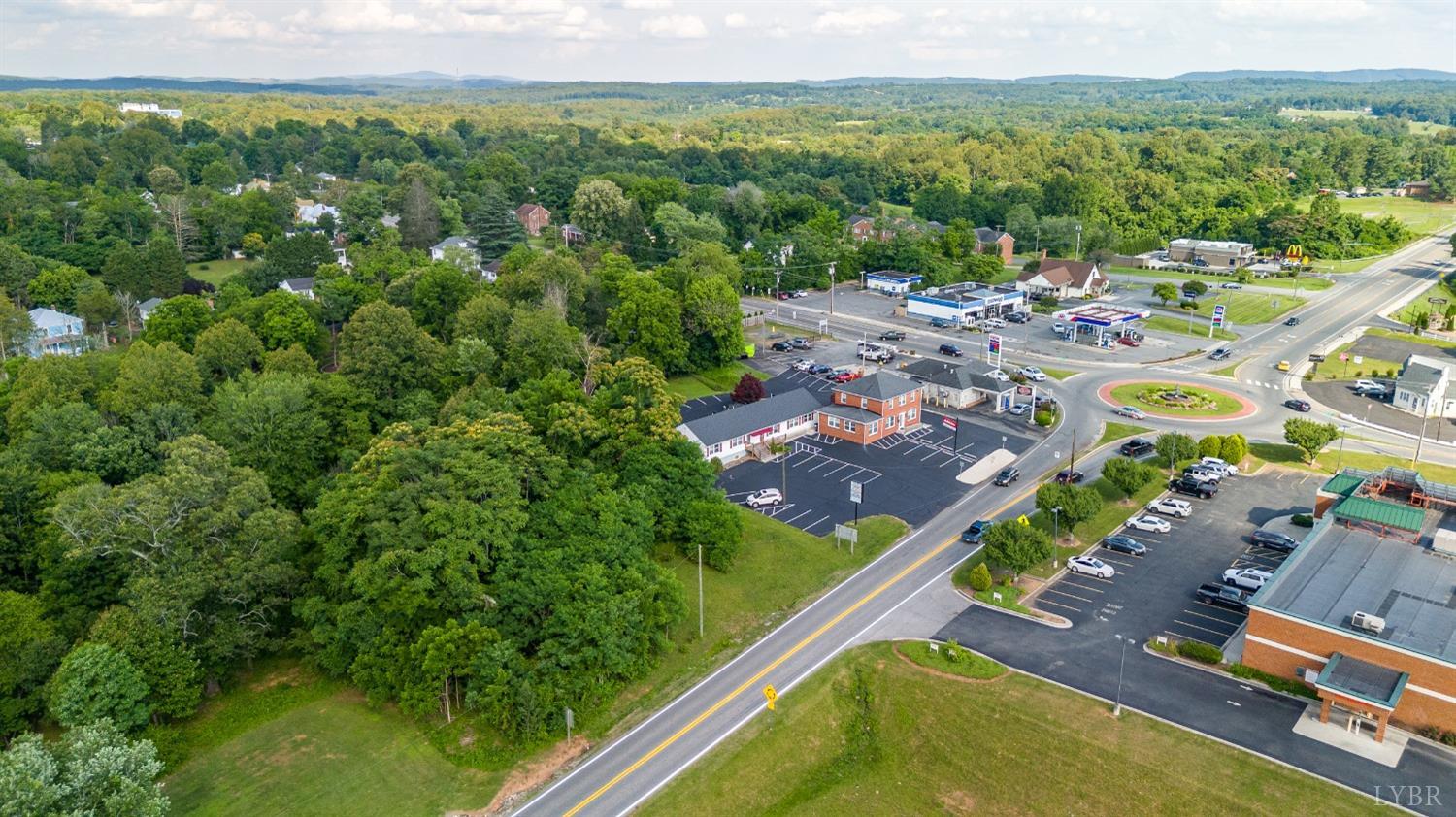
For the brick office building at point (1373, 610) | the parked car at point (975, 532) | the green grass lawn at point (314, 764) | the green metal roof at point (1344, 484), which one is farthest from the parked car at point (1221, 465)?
the green grass lawn at point (314, 764)

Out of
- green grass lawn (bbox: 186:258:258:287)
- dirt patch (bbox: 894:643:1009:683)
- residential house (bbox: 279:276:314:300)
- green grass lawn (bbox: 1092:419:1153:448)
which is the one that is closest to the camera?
dirt patch (bbox: 894:643:1009:683)

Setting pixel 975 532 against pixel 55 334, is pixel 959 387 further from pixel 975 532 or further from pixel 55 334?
pixel 55 334

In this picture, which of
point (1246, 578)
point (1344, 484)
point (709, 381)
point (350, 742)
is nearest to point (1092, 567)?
point (1246, 578)

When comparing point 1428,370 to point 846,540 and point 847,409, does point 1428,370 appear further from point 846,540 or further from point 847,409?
point 846,540

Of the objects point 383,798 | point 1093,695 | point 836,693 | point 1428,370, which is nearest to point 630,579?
point 836,693

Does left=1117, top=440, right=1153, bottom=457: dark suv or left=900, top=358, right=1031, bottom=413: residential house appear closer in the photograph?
left=1117, top=440, right=1153, bottom=457: dark suv

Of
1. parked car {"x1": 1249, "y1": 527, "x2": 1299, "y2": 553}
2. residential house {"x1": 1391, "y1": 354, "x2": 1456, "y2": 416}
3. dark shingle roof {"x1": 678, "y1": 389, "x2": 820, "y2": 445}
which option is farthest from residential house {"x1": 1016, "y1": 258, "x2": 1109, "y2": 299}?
parked car {"x1": 1249, "y1": 527, "x2": 1299, "y2": 553}

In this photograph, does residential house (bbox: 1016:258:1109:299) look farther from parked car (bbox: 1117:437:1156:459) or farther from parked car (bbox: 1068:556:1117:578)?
parked car (bbox: 1068:556:1117:578)
